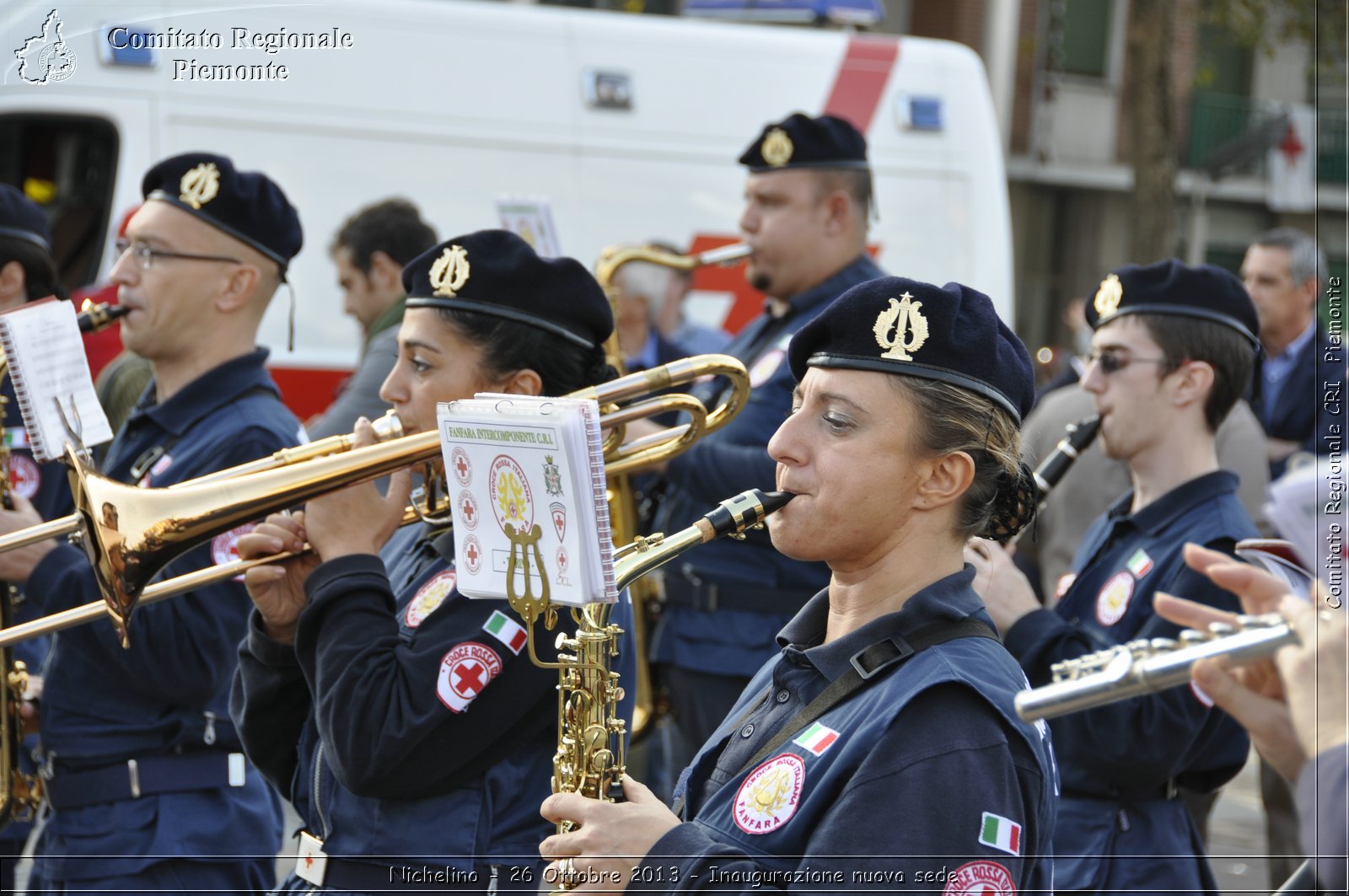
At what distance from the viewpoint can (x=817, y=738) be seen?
2.19 metres

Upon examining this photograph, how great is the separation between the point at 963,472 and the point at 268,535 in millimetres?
1381

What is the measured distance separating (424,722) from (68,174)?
5.56 metres

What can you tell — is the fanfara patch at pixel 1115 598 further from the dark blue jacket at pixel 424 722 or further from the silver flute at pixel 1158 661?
the silver flute at pixel 1158 661

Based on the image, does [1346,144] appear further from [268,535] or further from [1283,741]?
[268,535]

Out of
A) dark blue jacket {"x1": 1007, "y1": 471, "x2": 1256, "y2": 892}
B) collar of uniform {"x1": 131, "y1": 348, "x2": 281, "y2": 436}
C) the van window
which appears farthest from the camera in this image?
the van window

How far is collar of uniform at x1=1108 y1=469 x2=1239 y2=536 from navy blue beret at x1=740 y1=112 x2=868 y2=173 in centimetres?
Answer: 197

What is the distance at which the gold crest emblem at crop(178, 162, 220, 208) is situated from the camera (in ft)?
12.5

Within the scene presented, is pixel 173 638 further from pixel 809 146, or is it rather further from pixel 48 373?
pixel 809 146

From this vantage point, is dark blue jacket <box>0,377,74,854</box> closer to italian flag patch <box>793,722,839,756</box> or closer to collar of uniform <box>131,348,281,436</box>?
collar of uniform <box>131,348,281,436</box>

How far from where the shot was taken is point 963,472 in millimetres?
2318

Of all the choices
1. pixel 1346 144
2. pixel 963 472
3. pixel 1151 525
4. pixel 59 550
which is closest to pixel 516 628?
pixel 963 472

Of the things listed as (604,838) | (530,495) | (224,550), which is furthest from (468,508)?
(224,550)

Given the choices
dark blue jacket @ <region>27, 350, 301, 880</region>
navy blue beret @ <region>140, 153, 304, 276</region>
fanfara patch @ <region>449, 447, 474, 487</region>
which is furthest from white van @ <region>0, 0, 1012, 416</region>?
fanfara patch @ <region>449, 447, 474, 487</region>

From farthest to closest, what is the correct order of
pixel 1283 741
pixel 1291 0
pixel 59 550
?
1. pixel 1291 0
2. pixel 59 550
3. pixel 1283 741
